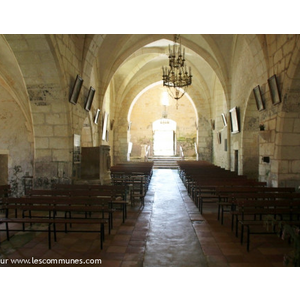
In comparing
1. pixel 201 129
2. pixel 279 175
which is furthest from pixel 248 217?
pixel 201 129

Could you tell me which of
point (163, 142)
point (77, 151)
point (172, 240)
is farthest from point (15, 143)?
point (163, 142)

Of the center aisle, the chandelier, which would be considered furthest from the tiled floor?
the chandelier

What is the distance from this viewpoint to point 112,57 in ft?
34.8

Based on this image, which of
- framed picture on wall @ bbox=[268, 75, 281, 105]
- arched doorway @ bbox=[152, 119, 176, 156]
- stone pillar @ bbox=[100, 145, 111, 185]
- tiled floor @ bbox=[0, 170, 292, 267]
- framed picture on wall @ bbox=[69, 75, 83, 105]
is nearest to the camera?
tiled floor @ bbox=[0, 170, 292, 267]

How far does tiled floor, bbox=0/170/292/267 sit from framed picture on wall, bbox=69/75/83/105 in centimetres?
319

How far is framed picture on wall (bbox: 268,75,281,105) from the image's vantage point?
591cm

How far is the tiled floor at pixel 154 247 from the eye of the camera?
10.7ft

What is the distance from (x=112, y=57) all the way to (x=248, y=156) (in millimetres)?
6299

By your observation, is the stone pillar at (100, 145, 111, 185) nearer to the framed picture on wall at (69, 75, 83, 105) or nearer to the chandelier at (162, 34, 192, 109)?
the framed picture on wall at (69, 75, 83, 105)

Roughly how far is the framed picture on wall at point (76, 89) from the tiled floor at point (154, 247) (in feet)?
10.5

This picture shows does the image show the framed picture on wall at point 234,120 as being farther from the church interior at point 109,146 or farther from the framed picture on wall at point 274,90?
the framed picture on wall at point 274,90

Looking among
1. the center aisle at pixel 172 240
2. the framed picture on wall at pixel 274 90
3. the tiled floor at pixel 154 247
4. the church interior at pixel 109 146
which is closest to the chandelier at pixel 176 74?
the church interior at pixel 109 146

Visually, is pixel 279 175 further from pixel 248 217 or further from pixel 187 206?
pixel 187 206

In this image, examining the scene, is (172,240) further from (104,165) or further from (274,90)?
(274,90)
